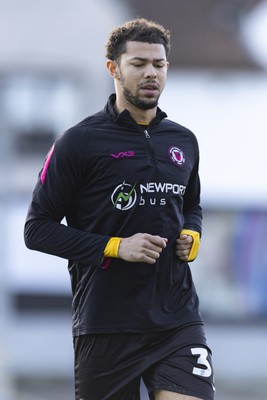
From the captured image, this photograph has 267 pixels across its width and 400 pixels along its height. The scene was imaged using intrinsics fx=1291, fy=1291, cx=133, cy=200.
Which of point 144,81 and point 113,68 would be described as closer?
point 144,81

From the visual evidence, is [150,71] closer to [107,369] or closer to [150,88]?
[150,88]

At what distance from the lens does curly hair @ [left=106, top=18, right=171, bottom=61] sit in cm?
646

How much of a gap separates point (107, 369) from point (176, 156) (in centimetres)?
112

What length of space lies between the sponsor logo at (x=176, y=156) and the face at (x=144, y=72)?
0.25 meters

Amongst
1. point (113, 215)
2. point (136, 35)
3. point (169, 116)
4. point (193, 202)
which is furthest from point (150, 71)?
point (169, 116)

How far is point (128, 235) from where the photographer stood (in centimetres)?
637

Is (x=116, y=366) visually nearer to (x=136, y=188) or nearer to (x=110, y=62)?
(x=136, y=188)

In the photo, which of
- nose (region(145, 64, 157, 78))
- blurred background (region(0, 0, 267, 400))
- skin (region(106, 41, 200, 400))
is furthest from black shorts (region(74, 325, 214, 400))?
blurred background (region(0, 0, 267, 400))

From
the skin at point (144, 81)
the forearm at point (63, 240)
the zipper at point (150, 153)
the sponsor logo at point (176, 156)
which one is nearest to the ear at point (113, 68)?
the skin at point (144, 81)

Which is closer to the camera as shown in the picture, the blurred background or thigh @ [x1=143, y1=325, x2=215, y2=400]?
thigh @ [x1=143, y1=325, x2=215, y2=400]

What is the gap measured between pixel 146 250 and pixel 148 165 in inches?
20.0

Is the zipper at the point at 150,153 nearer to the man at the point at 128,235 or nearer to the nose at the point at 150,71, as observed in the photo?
the man at the point at 128,235

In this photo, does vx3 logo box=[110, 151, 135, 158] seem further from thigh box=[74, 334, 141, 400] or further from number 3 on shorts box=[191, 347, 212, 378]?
number 3 on shorts box=[191, 347, 212, 378]

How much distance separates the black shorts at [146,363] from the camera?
635 centimetres
